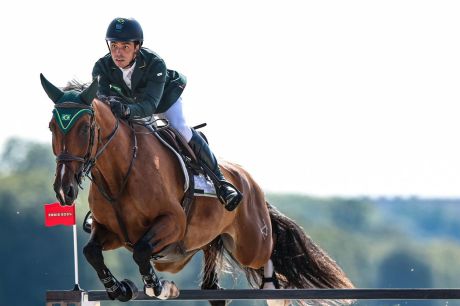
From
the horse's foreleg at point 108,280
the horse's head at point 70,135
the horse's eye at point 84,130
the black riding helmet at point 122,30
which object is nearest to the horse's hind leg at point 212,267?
the horse's foreleg at point 108,280

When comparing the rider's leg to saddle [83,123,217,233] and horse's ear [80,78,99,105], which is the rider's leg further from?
horse's ear [80,78,99,105]

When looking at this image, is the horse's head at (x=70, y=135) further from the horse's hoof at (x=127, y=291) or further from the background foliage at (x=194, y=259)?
the background foliage at (x=194, y=259)

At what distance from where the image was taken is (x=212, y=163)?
9148 millimetres

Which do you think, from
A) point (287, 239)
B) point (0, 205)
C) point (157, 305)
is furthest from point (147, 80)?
point (0, 205)

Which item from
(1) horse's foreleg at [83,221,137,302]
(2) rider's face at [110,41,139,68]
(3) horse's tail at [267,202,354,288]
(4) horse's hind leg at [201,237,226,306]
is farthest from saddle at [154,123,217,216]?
(3) horse's tail at [267,202,354,288]

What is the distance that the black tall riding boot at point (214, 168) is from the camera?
9117 millimetres

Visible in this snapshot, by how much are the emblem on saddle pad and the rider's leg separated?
4.69 ft

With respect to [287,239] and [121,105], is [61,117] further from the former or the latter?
[287,239]

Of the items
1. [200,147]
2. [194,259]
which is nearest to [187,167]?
[200,147]

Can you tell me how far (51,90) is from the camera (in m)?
7.90

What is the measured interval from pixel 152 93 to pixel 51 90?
88cm

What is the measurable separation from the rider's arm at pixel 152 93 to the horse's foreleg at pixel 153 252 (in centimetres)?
79

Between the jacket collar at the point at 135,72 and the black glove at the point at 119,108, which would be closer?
the black glove at the point at 119,108

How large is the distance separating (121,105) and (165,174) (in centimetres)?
64
